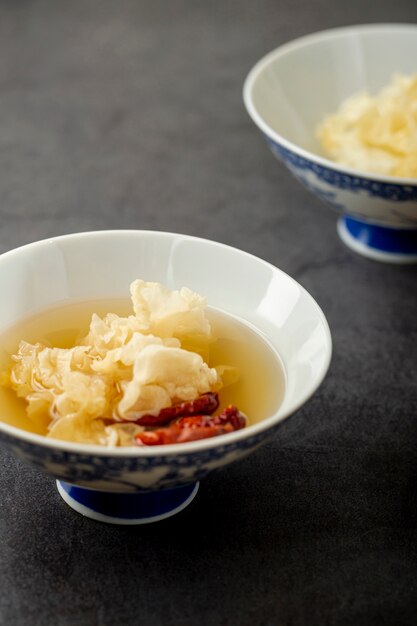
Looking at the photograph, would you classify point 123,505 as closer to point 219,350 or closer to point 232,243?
point 219,350

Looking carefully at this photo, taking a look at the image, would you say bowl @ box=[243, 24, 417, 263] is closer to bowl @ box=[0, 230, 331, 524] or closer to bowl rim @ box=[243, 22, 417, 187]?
bowl rim @ box=[243, 22, 417, 187]

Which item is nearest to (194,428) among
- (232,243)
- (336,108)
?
(232,243)

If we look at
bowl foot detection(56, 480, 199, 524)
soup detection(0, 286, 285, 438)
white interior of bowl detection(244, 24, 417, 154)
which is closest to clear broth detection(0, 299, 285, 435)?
soup detection(0, 286, 285, 438)

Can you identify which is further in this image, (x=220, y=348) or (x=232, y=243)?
(x=232, y=243)

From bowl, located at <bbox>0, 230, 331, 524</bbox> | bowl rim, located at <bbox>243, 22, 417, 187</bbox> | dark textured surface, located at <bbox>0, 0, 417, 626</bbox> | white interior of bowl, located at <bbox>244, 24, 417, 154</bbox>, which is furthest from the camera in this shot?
white interior of bowl, located at <bbox>244, 24, 417, 154</bbox>

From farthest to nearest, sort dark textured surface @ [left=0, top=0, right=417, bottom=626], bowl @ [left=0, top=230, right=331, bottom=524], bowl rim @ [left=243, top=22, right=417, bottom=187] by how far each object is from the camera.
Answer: bowl rim @ [left=243, top=22, right=417, bottom=187], dark textured surface @ [left=0, top=0, right=417, bottom=626], bowl @ [left=0, top=230, right=331, bottom=524]

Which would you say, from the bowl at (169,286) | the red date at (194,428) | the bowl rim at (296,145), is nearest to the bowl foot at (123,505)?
the bowl at (169,286)

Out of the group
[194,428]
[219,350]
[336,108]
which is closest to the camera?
[194,428]

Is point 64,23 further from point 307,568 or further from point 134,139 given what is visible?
point 307,568
